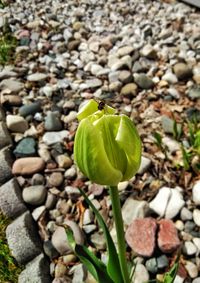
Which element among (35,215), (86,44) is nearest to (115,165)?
(35,215)

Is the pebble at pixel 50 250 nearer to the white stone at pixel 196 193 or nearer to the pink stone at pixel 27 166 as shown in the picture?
the pink stone at pixel 27 166

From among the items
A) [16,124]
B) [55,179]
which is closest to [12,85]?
[16,124]

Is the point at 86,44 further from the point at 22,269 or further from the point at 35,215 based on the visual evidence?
the point at 22,269

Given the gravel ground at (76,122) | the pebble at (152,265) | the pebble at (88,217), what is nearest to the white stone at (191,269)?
the gravel ground at (76,122)

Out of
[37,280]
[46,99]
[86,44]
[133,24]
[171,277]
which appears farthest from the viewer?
[133,24]

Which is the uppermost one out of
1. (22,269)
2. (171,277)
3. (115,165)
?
(115,165)

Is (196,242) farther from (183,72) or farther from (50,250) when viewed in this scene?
(183,72)
